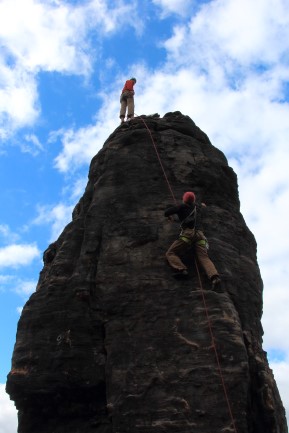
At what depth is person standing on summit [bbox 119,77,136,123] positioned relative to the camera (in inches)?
809

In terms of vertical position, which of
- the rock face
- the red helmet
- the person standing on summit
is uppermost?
the person standing on summit

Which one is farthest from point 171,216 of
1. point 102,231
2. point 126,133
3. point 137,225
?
point 126,133

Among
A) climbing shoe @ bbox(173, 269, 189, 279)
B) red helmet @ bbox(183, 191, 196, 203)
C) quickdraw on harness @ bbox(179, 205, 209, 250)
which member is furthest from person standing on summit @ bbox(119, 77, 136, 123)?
climbing shoe @ bbox(173, 269, 189, 279)

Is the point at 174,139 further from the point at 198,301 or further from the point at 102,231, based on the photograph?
the point at 198,301

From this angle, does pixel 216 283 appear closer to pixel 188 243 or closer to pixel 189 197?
pixel 188 243

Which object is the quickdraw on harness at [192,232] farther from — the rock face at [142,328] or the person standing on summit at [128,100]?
the person standing on summit at [128,100]

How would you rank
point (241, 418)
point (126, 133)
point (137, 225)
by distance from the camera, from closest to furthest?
point (241, 418) → point (137, 225) → point (126, 133)

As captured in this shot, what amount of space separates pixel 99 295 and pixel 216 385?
3829mm

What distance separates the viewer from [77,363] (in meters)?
12.0

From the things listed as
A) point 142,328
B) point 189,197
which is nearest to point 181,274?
point 142,328

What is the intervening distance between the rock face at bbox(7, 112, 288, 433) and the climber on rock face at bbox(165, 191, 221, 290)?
0.92ft

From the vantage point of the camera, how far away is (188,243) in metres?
12.8

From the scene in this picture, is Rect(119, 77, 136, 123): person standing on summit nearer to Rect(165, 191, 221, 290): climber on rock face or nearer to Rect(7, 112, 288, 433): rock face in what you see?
Rect(7, 112, 288, 433): rock face

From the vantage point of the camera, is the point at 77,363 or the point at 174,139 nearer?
the point at 77,363
